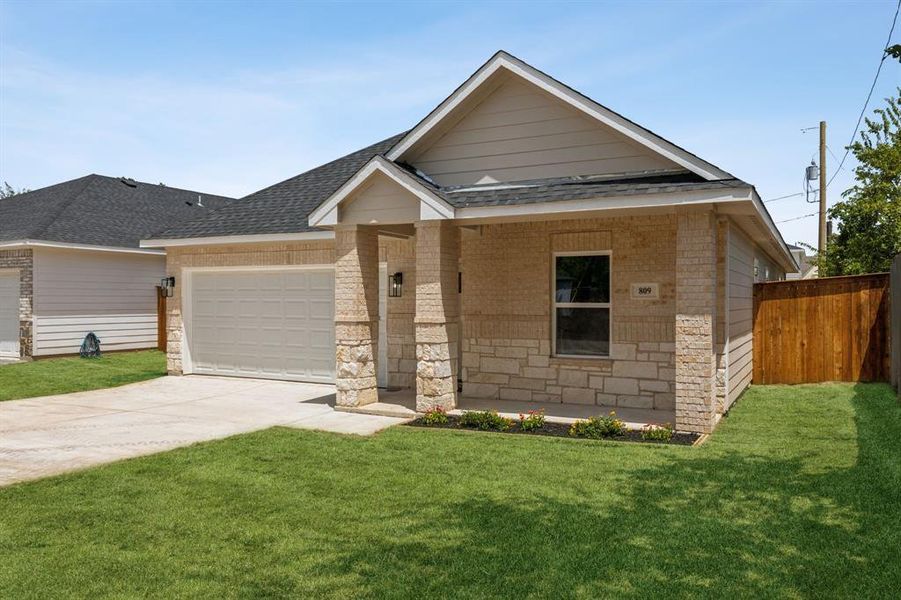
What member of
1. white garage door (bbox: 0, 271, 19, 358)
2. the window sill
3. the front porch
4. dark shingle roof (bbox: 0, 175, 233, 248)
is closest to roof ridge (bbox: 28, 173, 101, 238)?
dark shingle roof (bbox: 0, 175, 233, 248)

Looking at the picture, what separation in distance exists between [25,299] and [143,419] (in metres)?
11.6

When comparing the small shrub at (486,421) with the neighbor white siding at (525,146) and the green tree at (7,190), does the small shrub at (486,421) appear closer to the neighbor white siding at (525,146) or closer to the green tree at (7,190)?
the neighbor white siding at (525,146)

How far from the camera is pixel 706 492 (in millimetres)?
6395

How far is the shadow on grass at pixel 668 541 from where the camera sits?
14.4 ft

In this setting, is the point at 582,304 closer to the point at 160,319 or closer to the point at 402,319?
the point at 402,319

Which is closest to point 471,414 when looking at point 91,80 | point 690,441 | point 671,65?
point 690,441

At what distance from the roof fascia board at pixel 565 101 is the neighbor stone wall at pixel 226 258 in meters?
3.78

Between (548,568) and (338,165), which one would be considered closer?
(548,568)

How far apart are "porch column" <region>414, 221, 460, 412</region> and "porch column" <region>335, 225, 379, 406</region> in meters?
1.14

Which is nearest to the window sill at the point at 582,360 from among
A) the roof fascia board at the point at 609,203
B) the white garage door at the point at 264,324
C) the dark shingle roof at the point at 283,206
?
the roof fascia board at the point at 609,203

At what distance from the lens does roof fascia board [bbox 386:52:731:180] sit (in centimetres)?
942

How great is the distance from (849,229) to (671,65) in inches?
527

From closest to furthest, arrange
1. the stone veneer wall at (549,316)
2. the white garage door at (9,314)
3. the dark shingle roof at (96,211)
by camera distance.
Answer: the stone veneer wall at (549,316)
the white garage door at (9,314)
the dark shingle roof at (96,211)

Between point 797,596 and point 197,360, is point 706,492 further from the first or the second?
point 197,360
